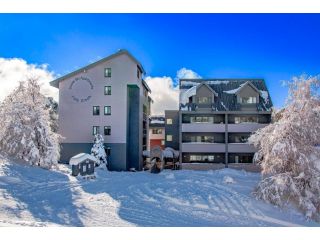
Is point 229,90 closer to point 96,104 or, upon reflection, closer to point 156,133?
point 96,104

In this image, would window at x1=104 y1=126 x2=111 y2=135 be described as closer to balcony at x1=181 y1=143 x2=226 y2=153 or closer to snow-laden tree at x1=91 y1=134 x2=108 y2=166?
snow-laden tree at x1=91 y1=134 x2=108 y2=166

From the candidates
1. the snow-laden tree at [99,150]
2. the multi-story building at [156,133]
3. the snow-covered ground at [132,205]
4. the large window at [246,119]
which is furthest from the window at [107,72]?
the multi-story building at [156,133]

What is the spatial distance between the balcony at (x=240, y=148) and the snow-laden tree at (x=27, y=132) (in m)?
11.2

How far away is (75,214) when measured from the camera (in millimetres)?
8781

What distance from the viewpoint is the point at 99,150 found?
68.9ft

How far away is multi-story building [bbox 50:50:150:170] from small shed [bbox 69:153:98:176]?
4.97m

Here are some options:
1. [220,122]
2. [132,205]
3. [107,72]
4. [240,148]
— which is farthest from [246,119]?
[132,205]

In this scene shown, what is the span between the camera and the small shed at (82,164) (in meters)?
16.2

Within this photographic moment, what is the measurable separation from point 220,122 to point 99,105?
8321 mm

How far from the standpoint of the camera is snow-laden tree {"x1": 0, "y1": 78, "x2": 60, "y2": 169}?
16906mm

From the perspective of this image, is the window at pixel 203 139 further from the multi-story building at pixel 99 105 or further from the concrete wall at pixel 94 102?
the concrete wall at pixel 94 102

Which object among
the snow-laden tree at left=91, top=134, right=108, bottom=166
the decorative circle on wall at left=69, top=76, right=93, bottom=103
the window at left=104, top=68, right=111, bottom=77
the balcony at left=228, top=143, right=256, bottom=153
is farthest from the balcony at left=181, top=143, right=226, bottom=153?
the decorative circle on wall at left=69, top=76, right=93, bottom=103

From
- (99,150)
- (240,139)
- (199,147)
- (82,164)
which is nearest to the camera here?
(82,164)

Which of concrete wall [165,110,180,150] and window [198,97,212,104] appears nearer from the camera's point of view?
window [198,97,212,104]
